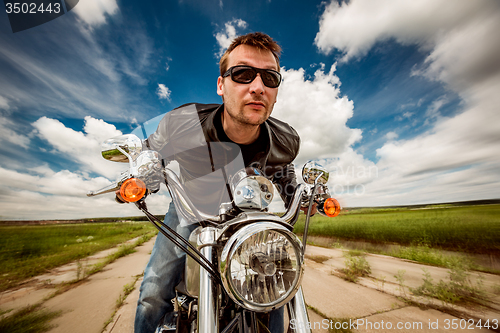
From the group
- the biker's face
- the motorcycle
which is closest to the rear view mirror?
the motorcycle

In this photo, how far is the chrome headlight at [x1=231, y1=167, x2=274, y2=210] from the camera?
2.88 feet

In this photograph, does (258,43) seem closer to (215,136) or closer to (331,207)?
(215,136)

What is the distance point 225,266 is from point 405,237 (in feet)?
19.0

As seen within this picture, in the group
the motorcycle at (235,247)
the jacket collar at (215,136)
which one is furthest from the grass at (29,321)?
the jacket collar at (215,136)

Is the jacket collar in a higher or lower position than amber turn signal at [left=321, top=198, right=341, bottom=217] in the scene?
higher

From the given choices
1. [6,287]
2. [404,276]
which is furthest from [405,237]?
[6,287]

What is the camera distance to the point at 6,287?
9.72 feet

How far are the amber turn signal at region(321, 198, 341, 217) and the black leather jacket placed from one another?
19.9 inches

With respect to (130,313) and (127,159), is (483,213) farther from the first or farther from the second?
(130,313)

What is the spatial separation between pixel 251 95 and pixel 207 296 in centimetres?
126

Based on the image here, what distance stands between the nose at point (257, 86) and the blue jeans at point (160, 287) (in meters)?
1.15

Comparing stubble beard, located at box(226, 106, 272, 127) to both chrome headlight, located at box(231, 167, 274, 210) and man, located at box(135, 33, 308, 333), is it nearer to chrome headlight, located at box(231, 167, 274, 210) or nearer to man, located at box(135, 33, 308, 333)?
man, located at box(135, 33, 308, 333)

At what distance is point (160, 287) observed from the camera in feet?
4.82

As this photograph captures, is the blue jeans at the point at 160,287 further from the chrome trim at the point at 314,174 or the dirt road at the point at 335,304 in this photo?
the dirt road at the point at 335,304
